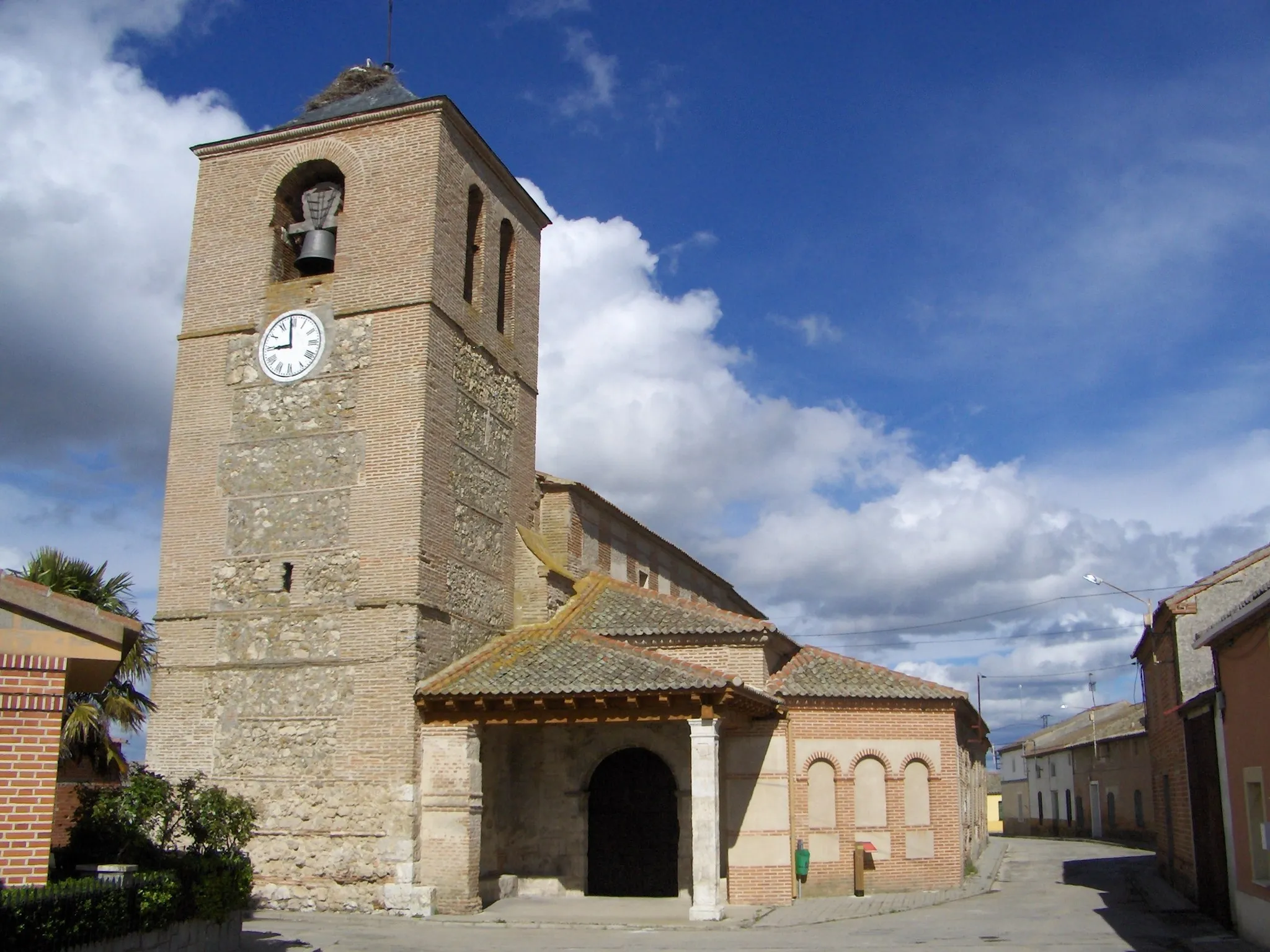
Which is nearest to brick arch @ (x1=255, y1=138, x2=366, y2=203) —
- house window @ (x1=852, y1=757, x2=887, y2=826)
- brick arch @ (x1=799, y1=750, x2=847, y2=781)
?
brick arch @ (x1=799, y1=750, x2=847, y2=781)

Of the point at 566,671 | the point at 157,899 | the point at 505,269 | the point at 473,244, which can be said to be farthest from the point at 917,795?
the point at 157,899

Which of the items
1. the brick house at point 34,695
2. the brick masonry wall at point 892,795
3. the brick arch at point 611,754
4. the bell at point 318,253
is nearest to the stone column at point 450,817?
the brick arch at point 611,754

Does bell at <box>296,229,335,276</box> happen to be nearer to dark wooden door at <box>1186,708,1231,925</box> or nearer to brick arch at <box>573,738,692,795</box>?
brick arch at <box>573,738,692,795</box>

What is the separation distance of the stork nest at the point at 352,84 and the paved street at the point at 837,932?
14268 mm

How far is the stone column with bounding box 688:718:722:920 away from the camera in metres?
15.8

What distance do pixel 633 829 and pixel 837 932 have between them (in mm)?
4432

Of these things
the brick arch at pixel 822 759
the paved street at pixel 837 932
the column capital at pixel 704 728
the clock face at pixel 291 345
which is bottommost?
the paved street at pixel 837 932

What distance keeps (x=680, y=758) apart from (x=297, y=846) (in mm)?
6062

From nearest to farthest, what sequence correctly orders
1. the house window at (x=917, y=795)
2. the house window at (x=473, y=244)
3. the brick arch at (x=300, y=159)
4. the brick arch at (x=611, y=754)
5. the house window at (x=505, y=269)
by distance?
the brick arch at (x=611, y=754), the brick arch at (x=300, y=159), the house window at (x=917, y=795), the house window at (x=473, y=244), the house window at (x=505, y=269)

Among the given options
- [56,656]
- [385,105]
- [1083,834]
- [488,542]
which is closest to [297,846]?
[488,542]

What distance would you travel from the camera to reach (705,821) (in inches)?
629

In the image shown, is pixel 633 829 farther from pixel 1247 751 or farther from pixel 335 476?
pixel 1247 751

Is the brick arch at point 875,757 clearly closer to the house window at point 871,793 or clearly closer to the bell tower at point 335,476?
the house window at point 871,793

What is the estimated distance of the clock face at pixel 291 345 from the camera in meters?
18.9
